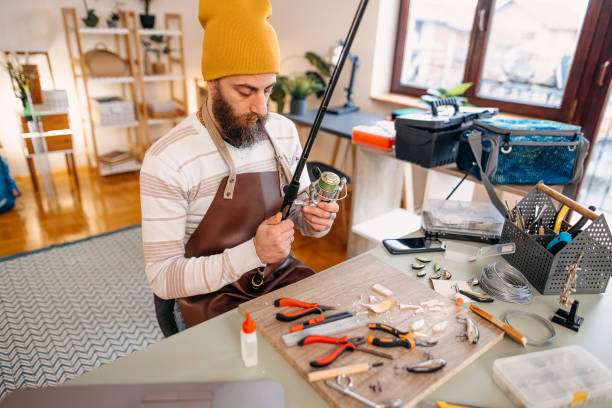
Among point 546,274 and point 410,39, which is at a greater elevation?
point 410,39

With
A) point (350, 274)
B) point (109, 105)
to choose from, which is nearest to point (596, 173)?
point (350, 274)

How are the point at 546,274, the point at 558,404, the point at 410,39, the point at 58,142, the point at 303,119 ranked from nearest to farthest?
the point at 558,404, the point at 546,274, the point at 303,119, the point at 410,39, the point at 58,142

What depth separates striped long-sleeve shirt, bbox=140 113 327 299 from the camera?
99 cm

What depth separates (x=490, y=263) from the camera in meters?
1.12

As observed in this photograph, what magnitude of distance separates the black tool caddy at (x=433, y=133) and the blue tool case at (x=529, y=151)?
0.12m

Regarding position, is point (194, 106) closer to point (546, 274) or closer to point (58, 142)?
point (58, 142)

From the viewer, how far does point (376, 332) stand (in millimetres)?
805

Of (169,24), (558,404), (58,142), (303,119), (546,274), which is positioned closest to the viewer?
(558,404)

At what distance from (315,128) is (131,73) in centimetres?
340

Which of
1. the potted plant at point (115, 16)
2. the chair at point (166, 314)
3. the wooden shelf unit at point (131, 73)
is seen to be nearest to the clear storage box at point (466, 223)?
the chair at point (166, 314)

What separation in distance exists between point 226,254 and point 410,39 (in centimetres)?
262

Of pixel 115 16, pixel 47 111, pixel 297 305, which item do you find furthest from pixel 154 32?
pixel 297 305

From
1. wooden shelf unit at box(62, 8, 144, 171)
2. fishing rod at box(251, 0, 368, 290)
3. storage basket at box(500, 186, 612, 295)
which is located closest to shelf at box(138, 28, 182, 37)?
wooden shelf unit at box(62, 8, 144, 171)

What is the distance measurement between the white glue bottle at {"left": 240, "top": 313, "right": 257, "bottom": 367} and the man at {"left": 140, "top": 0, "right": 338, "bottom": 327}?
239 millimetres
